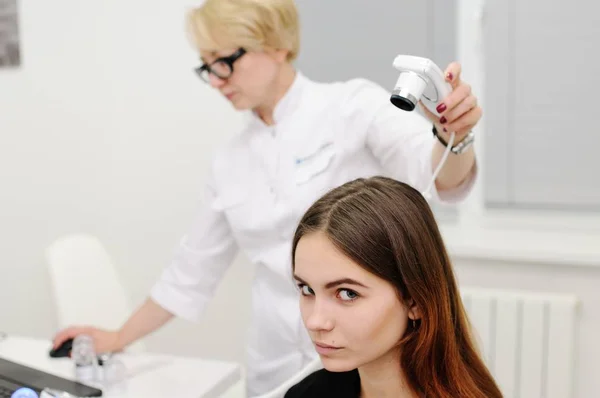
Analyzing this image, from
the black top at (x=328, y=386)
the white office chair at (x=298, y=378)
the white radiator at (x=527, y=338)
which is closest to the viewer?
the black top at (x=328, y=386)

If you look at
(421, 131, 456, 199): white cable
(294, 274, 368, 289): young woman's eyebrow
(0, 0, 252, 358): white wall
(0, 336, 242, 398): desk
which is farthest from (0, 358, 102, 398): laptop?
(0, 0, 252, 358): white wall

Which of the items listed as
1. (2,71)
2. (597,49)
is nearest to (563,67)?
(597,49)

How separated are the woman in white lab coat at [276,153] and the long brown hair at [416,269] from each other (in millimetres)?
304

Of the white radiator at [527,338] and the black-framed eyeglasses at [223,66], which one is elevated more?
the black-framed eyeglasses at [223,66]

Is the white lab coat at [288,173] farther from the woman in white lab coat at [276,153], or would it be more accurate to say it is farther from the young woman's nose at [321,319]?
the young woman's nose at [321,319]

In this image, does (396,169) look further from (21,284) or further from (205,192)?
(21,284)

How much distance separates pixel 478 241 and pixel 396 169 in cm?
70

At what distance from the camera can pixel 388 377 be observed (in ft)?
3.56

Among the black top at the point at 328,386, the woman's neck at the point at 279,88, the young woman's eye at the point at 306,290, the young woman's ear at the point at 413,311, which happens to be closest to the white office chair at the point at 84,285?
the woman's neck at the point at 279,88

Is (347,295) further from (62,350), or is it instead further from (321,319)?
(62,350)

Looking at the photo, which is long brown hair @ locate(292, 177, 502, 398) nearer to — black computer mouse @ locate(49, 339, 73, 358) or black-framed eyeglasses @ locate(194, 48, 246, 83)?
black-framed eyeglasses @ locate(194, 48, 246, 83)

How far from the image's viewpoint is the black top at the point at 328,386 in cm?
118

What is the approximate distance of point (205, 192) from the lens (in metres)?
1.70

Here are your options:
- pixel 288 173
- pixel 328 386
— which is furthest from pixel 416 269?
pixel 288 173
